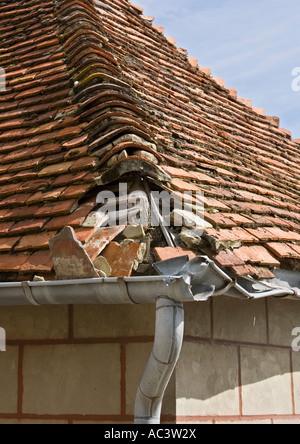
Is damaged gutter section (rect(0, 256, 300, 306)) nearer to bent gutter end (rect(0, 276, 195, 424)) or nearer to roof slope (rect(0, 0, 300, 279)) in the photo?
bent gutter end (rect(0, 276, 195, 424))

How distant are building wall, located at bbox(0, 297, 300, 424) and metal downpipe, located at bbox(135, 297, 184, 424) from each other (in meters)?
0.25

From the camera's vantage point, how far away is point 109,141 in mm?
3740

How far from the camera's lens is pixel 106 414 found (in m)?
3.39

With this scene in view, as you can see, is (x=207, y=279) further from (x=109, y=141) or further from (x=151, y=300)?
(x=109, y=141)

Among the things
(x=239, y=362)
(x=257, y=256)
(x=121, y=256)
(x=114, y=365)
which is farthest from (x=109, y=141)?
(x=239, y=362)

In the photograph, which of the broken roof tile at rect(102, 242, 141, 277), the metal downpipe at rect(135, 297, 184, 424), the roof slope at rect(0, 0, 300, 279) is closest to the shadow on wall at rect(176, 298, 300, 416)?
the metal downpipe at rect(135, 297, 184, 424)

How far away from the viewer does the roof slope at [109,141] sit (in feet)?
11.6

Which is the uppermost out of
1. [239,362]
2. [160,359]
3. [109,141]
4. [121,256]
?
[109,141]

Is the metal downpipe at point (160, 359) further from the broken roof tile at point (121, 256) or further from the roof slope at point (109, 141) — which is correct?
the roof slope at point (109, 141)

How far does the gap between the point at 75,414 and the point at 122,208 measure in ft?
3.92

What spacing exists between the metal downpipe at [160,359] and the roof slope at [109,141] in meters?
0.52

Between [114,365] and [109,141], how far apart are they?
1332 mm

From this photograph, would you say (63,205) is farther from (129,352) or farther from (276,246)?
(276,246)

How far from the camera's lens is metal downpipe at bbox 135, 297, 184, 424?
9.68ft
